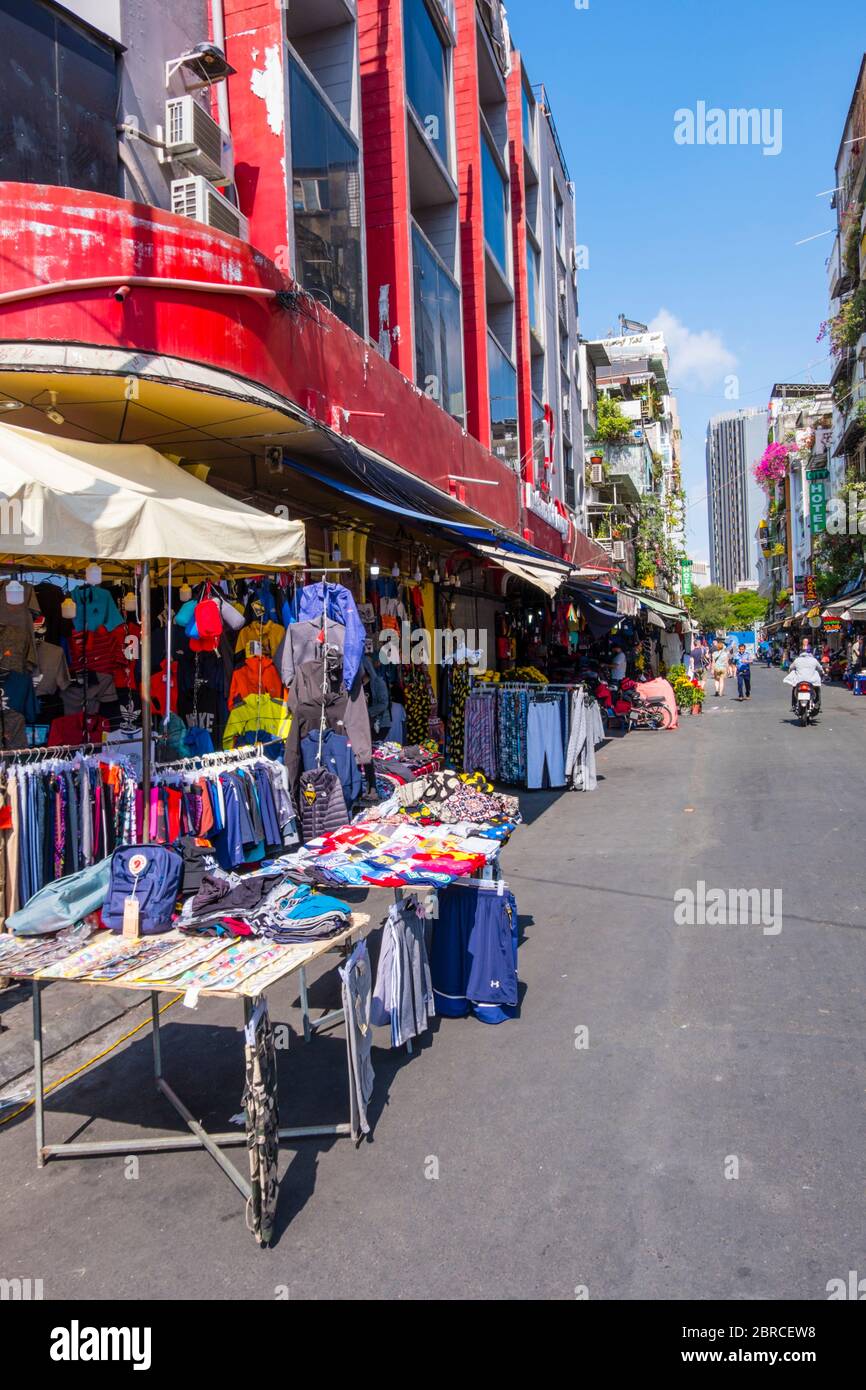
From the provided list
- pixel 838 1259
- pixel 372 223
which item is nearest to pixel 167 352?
pixel 838 1259

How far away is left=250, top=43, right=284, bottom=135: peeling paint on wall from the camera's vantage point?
785 cm

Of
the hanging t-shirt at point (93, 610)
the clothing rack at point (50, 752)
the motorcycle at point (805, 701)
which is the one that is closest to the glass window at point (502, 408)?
the motorcycle at point (805, 701)

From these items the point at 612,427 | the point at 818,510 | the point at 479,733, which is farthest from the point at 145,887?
the point at 818,510

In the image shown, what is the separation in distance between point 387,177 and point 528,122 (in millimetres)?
13239

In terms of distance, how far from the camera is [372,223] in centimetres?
1179

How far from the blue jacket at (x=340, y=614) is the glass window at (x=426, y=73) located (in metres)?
9.93

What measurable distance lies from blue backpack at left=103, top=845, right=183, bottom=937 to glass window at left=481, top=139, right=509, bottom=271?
53.5 ft

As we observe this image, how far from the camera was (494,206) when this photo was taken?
18094 mm

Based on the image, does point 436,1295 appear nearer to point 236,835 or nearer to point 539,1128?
point 539,1128

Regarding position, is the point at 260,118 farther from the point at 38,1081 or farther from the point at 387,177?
the point at 38,1081

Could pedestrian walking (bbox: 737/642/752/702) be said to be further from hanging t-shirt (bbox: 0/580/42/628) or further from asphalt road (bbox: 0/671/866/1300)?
hanging t-shirt (bbox: 0/580/42/628)

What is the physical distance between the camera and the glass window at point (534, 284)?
21852mm

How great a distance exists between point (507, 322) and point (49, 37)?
14.4 metres

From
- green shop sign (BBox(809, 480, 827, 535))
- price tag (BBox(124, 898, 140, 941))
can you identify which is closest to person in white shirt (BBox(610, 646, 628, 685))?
price tag (BBox(124, 898, 140, 941))
